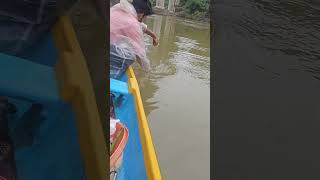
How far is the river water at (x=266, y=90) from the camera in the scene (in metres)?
2.12

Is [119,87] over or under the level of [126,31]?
under

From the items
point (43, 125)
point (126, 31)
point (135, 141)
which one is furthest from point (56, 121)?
point (126, 31)

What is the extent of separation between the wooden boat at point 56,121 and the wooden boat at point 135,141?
0.46 metres

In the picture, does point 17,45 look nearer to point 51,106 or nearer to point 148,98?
point 51,106

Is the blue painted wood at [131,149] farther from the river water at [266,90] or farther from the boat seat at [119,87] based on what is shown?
the river water at [266,90]

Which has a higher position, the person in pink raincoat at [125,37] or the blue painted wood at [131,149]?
the person in pink raincoat at [125,37]

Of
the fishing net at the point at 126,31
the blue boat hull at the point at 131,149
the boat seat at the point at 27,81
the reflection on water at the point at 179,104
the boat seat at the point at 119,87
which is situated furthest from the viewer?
the reflection on water at the point at 179,104

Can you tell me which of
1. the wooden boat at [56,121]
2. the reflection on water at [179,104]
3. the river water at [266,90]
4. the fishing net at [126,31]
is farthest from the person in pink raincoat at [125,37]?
the wooden boat at [56,121]

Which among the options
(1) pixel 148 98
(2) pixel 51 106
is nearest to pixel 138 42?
(1) pixel 148 98

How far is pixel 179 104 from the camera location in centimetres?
280

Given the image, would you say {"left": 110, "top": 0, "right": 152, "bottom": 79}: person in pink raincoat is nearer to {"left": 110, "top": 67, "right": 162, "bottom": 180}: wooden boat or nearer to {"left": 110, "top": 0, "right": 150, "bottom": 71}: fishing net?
{"left": 110, "top": 0, "right": 150, "bottom": 71}: fishing net

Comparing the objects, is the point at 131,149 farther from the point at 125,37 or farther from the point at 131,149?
the point at 125,37

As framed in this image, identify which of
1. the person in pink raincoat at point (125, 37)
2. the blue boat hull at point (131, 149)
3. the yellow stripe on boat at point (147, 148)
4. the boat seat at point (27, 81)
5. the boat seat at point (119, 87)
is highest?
the boat seat at point (27, 81)

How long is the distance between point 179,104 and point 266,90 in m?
0.94
